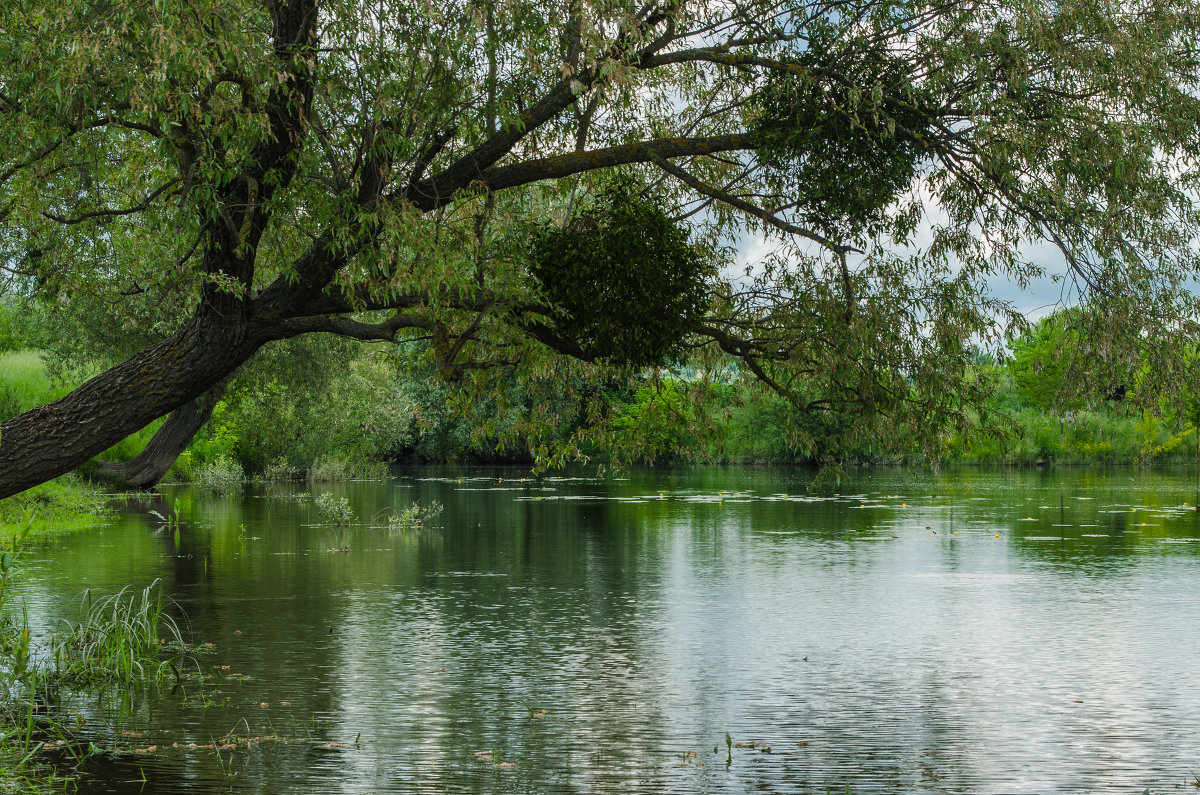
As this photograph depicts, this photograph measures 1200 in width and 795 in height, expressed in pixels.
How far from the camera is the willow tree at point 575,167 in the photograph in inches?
407

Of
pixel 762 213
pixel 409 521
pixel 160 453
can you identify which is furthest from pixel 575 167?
pixel 160 453

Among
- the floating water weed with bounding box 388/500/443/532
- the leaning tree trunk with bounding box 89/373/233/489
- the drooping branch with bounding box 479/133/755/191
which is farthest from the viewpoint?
the floating water weed with bounding box 388/500/443/532

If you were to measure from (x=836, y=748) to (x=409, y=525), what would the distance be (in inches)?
983

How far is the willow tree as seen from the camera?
10336mm

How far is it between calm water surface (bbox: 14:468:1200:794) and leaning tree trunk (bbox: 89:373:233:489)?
2.12 m

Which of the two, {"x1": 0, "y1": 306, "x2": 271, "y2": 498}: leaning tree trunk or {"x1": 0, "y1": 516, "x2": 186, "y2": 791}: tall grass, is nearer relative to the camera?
{"x1": 0, "y1": 516, "x2": 186, "y2": 791}: tall grass

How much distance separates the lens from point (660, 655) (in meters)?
17.2

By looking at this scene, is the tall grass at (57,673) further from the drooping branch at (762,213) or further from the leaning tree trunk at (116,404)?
the drooping branch at (762,213)

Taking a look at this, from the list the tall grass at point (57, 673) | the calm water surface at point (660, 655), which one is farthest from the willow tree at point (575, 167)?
the calm water surface at point (660, 655)

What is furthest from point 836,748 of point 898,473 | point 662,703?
point 898,473

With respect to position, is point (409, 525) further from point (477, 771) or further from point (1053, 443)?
point (1053, 443)

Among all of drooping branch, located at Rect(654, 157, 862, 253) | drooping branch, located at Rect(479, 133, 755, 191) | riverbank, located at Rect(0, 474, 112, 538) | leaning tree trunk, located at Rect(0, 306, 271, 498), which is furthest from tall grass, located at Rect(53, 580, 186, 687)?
riverbank, located at Rect(0, 474, 112, 538)

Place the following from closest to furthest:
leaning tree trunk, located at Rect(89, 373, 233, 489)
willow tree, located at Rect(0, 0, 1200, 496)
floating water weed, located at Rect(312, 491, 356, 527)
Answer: willow tree, located at Rect(0, 0, 1200, 496) < leaning tree trunk, located at Rect(89, 373, 233, 489) < floating water weed, located at Rect(312, 491, 356, 527)

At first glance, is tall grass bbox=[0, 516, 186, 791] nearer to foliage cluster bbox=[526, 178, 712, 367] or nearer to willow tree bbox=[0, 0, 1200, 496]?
willow tree bbox=[0, 0, 1200, 496]
